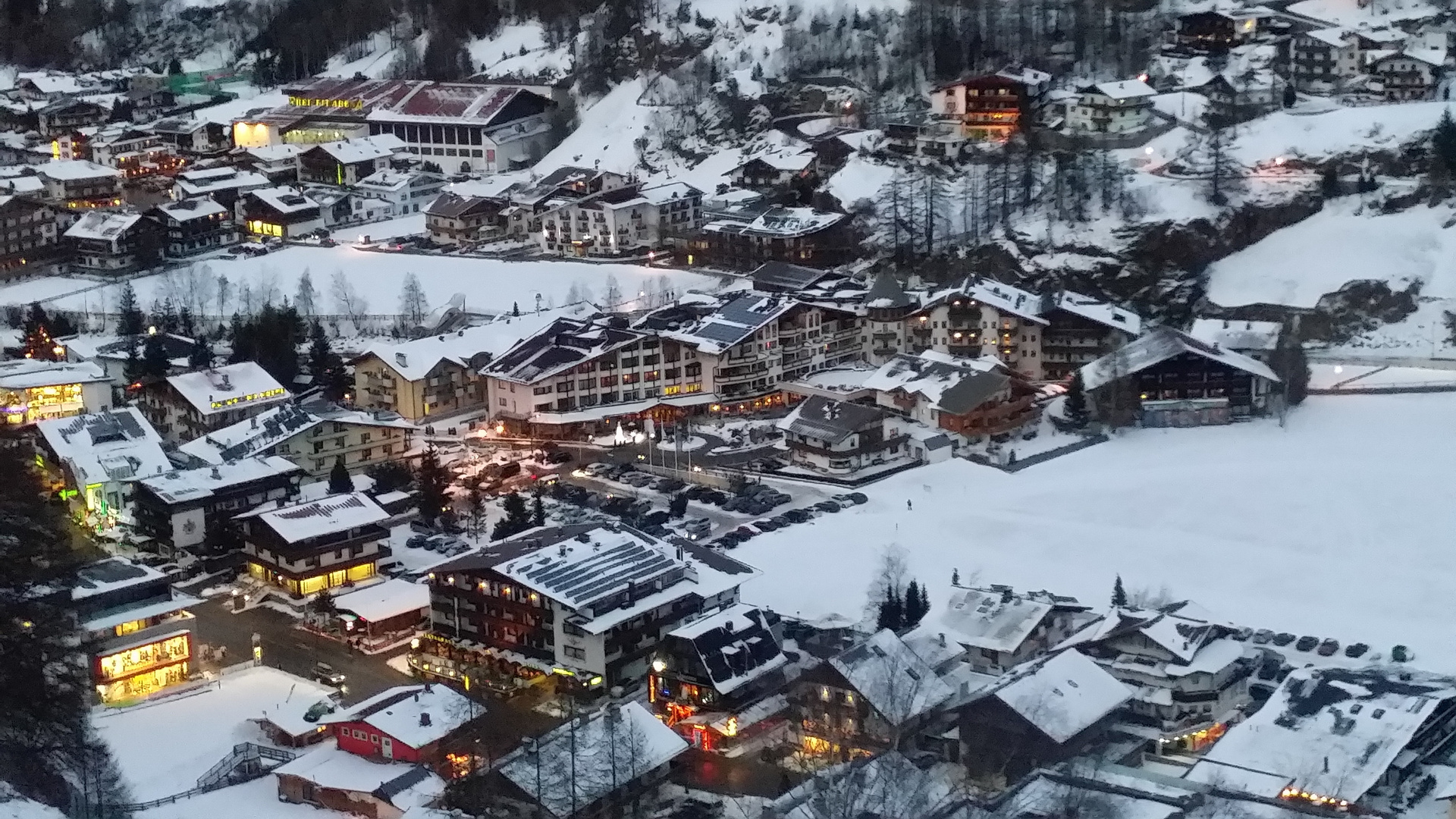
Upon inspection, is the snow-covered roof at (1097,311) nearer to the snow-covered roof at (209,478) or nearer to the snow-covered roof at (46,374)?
the snow-covered roof at (209,478)

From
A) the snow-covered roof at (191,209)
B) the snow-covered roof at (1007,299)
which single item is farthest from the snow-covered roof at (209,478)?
the snow-covered roof at (191,209)

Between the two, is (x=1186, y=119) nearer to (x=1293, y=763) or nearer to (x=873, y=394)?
(x=873, y=394)

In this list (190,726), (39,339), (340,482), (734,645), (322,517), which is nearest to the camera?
(190,726)

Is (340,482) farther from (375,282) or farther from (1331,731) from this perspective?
(1331,731)

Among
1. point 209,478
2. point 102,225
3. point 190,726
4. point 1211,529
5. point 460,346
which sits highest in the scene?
point 102,225

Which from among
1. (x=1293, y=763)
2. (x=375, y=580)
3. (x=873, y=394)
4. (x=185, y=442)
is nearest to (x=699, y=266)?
(x=873, y=394)

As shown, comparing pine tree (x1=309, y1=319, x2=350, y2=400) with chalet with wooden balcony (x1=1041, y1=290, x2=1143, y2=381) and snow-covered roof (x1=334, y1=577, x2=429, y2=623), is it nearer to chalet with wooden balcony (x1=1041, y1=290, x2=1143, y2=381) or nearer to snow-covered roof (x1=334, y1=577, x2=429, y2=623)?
snow-covered roof (x1=334, y1=577, x2=429, y2=623)

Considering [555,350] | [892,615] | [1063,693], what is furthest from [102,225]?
[1063,693]

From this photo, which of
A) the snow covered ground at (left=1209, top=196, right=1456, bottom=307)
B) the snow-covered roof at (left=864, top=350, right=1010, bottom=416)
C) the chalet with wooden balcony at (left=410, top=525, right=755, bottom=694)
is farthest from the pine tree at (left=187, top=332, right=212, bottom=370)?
the snow covered ground at (left=1209, top=196, right=1456, bottom=307)
